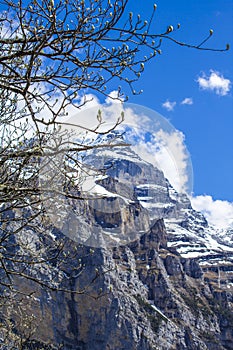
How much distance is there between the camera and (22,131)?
212 inches

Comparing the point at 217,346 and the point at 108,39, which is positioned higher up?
the point at 108,39

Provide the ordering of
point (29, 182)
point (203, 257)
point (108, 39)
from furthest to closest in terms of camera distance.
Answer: point (203, 257) → point (29, 182) → point (108, 39)

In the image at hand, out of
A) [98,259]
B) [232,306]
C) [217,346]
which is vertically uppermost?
[98,259]

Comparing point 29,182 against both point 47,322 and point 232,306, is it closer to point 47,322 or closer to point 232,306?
point 47,322

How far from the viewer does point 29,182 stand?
4680mm

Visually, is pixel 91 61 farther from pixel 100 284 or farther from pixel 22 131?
pixel 100 284

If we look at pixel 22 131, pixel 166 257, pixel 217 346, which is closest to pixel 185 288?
pixel 166 257

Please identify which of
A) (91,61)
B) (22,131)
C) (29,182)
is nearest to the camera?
(91,61)

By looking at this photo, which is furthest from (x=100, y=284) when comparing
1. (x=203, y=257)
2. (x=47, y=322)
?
(x=203, y=257)

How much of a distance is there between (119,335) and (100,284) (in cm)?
861

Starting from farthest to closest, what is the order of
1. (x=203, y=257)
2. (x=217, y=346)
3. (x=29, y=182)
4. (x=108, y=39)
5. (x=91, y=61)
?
(x=203, y=257)
(x=217, y=346)
(x=29, y=182)
(x=91, y=61)
(x=108, y=39)

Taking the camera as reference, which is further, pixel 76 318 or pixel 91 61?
pixel 76 318

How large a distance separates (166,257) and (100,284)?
140 ft

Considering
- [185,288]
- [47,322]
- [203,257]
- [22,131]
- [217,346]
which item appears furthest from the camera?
[203,257]
